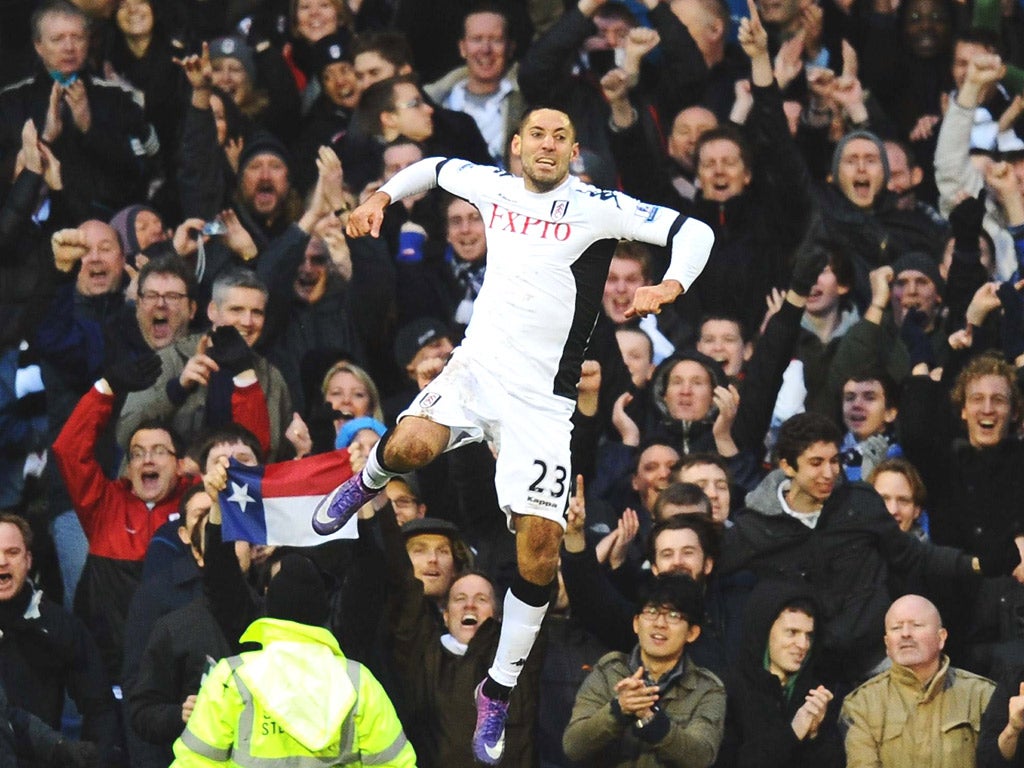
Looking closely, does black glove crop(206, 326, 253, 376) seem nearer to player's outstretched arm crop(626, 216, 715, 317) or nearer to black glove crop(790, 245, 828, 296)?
black glove crop(790, 245, 828, 296)

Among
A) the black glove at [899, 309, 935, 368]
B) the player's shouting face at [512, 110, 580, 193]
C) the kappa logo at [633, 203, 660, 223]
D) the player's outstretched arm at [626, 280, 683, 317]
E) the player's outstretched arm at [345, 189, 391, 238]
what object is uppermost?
the player's shouting face at [512, 110, 580, 193]

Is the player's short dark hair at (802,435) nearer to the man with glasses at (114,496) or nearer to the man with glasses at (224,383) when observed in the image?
the man with glasses at (224,383)

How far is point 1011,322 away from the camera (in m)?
14.5

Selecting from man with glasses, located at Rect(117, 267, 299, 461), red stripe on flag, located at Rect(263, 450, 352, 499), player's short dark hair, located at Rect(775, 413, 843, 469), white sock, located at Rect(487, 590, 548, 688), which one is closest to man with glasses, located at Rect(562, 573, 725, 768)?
white sock, located at Rect(487, 590, 548, 688)

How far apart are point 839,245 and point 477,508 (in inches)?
131

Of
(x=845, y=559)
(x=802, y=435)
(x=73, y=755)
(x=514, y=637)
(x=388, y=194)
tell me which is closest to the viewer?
(x=388, y=194)

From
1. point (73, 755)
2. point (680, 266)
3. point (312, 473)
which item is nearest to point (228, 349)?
point (312, 473)

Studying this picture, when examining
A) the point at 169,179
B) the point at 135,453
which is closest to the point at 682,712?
the point at 135,453

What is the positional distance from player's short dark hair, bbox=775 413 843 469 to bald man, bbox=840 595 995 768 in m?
1.15

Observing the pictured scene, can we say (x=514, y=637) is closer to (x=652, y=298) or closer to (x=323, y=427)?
(x=652, y=298)

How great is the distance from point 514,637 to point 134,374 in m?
3.11

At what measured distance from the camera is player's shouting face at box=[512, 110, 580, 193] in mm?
10727

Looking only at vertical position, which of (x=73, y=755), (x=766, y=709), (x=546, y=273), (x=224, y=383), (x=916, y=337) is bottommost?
(x=73, y=755)

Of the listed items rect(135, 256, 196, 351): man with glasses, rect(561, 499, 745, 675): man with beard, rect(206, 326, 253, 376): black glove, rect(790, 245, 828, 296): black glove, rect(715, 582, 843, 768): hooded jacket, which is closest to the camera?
rect(715, 582, 843, 768): hooded jacket
